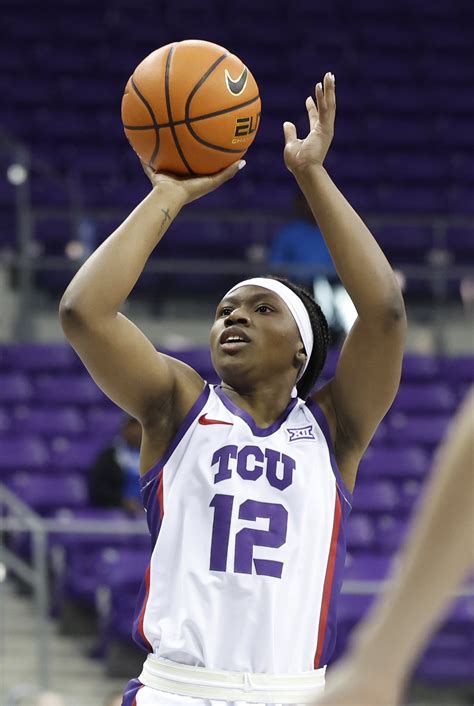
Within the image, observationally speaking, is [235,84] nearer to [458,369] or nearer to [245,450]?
[245,450]

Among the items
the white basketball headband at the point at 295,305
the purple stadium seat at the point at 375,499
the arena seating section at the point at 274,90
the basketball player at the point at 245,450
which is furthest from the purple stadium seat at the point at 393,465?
the basketball player at the point at 245,450

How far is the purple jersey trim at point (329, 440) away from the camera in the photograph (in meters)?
3.00

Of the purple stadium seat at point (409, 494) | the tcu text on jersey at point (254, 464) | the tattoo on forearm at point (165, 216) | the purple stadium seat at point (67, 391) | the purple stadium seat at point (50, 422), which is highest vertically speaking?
the tattoo on forearm at point (165, 216)

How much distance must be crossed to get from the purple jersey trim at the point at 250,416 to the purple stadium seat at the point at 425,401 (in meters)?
6.58

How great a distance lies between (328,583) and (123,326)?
725 mm

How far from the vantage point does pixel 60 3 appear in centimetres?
1446

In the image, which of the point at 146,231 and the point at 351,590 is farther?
the point at 351,590

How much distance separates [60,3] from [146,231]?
12.2 meters

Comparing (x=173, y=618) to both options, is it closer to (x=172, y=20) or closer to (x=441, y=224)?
(x=441, y=224)

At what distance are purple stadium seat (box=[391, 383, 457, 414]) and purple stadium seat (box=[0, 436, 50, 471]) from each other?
261cm

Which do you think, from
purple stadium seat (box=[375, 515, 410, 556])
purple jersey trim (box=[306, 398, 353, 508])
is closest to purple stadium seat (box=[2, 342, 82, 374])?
purple stadium seat (box=[375, 515, 410, 556])

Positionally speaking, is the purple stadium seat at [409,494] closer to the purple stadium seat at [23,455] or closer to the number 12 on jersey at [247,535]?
the purple stadium seat at [23,455]

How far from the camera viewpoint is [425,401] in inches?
380

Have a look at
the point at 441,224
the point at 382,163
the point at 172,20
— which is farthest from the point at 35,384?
the point at 172,20
